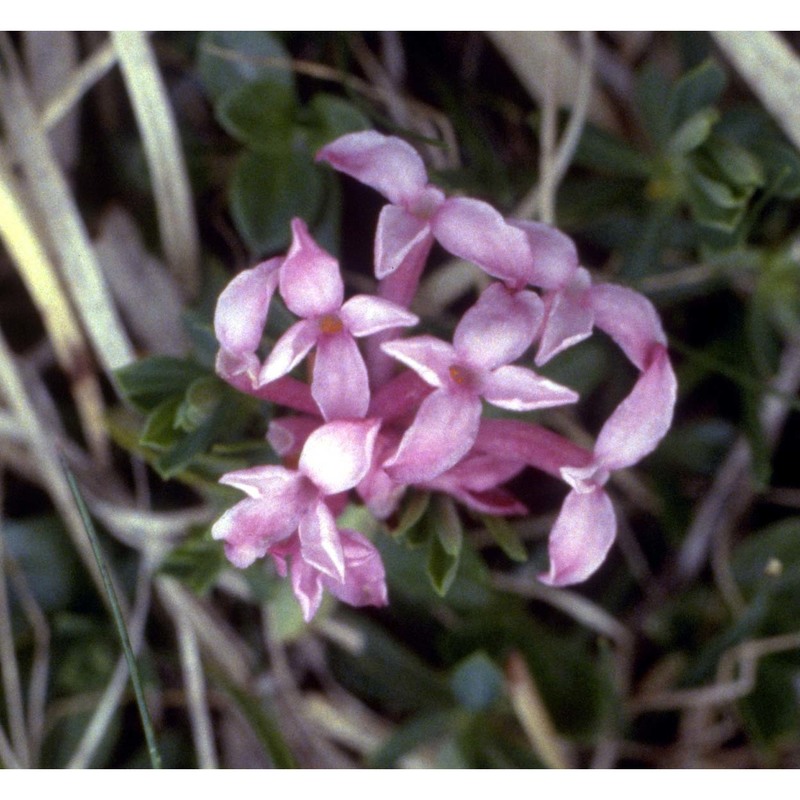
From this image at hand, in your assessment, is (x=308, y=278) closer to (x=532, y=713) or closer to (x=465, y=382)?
(x=465, y=382)

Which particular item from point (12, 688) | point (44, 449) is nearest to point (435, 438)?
point (44, 449)

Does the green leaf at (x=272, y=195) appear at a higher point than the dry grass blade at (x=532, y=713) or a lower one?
higher

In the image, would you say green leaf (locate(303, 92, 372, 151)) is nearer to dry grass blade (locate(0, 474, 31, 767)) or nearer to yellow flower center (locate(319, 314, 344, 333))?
yellow flower center (locate(319, 314, 344, 333))

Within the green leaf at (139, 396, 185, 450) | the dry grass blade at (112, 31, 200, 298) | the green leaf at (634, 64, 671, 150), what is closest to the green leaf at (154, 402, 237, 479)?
the green leaf at (139, 396, 185, 450)

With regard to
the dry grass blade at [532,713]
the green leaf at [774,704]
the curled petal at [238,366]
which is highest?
the curled petal at [238,366]

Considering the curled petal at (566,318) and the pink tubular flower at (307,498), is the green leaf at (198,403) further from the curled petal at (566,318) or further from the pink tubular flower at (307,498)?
the curled petal at (566,318)

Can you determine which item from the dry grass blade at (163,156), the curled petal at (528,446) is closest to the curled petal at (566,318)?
the curled petal at (528,446)
